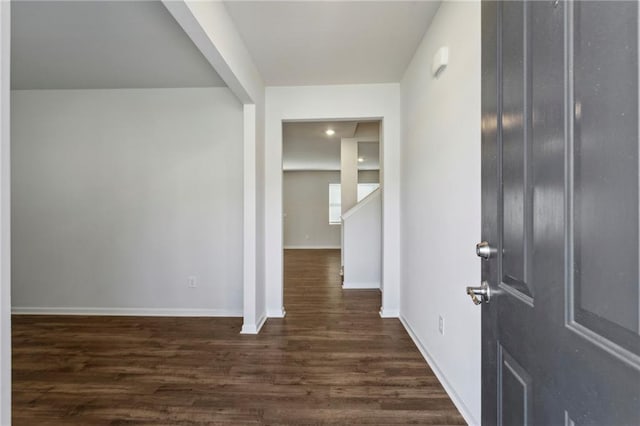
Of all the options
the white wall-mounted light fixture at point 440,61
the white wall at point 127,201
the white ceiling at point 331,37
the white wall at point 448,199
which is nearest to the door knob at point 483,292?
the white wall at point 448,199

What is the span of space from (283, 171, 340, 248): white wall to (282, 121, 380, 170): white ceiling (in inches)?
20.0

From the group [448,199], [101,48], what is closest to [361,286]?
[448,199]

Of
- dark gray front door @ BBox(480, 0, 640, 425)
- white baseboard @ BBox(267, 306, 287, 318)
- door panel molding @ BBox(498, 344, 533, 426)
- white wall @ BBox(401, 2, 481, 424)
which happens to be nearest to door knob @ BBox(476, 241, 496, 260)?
dark gray front door @ BBox(480, 0, 640, 425)

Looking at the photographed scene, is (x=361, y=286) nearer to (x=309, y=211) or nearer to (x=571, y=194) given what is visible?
(x=571, y=194)

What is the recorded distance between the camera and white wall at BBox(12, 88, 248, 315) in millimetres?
3225

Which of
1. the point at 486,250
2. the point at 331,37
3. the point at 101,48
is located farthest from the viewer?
the point at 101,48

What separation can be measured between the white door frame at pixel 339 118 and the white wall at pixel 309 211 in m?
6.16

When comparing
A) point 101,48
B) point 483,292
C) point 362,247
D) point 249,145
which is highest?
point 101,48

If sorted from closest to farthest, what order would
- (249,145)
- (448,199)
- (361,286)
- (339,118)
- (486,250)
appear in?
(486,250), (448,199), (249,145), (339,118), (361,286)

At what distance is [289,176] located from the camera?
938 cm

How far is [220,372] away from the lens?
2105mm

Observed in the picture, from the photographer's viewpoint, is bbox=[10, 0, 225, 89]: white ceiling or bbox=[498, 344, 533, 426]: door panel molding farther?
bbox=[10, 0, 225, 89]: white ceiling

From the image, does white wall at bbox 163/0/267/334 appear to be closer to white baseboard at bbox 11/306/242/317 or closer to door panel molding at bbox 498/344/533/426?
white baseboard at bbox 11/306/242/317

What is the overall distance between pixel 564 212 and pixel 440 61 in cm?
166
